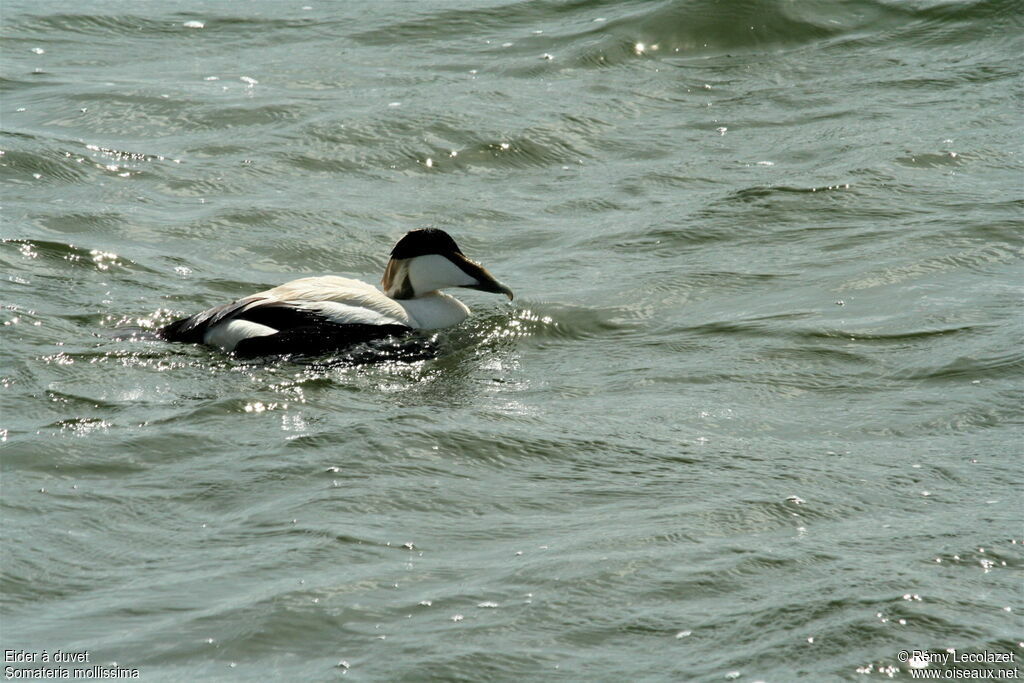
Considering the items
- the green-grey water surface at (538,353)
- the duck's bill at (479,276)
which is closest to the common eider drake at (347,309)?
the duck's bill at (479,276)

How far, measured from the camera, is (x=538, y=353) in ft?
26.1

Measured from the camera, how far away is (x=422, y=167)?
11.5m

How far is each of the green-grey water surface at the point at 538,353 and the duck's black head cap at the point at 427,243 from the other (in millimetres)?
543

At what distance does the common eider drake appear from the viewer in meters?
7.62

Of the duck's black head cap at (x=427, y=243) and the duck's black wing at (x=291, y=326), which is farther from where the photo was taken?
the duck's black head cap at (x=427, y=243)

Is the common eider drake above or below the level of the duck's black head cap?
below

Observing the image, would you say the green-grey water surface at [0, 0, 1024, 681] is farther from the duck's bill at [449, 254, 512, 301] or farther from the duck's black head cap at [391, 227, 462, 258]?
the duck's black head cap at [391, 227, 462, 258]

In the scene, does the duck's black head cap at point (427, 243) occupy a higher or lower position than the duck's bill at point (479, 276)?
higher

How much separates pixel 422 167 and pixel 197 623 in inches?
287

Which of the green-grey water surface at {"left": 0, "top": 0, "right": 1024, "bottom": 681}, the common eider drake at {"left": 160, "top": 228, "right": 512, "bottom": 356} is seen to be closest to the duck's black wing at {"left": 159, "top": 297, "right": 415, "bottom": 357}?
the common eider drake at {"left": 160, "top": 228, "right": 512, "bottom": 356}

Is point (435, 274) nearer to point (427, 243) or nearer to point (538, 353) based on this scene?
point (427, 243)

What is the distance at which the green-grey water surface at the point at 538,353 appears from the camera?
183 inches

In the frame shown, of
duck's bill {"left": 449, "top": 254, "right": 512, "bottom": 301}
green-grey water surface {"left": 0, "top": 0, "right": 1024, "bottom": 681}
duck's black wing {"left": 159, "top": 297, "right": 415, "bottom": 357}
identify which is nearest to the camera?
green-grey water surface {"left": 0, "top": 0, "right": 1024, "bottom": 681}

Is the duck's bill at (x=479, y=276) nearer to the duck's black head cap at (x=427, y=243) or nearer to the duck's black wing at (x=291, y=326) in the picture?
the duck's black head cap at (x=427, y=243)
